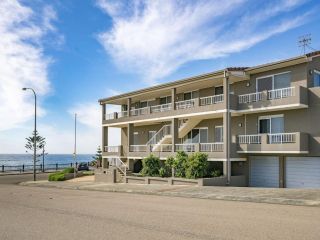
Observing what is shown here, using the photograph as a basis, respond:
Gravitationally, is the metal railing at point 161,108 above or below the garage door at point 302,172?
above

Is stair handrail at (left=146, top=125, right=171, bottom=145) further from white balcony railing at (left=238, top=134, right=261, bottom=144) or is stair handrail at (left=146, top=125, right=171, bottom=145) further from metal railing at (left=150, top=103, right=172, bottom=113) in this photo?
white balcony railing at (left=238, top=134, right=261, bottom=144)

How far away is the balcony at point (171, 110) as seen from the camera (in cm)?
2843

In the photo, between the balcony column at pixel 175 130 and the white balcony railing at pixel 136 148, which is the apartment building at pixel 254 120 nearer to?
the balcony column at pixel 175 130

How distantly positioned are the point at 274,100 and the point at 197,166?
6.69m

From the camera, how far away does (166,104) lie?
33.1 m

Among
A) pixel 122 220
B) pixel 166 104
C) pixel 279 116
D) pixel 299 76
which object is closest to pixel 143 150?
pixel 166 104

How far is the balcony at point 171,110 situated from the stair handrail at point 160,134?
5.14 feet

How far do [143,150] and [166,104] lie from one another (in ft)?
17.1

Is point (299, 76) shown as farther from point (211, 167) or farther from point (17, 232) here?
point (17, 232)

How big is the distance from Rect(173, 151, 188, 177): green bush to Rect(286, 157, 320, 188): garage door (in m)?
6.98

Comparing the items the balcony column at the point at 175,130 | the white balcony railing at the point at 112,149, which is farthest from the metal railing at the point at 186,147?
the white balcony railing at the point at 112,149

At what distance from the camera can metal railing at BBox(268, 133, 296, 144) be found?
2351 cm

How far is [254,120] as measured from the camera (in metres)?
27.0

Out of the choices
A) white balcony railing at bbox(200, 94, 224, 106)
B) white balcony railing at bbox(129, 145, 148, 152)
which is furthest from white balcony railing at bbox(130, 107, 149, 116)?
white balcony railing at bbox(200, 94, 224, 106)
